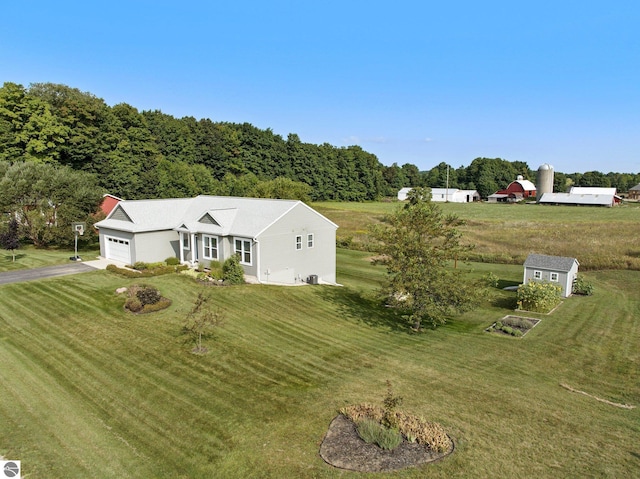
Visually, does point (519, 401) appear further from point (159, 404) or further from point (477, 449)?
point (159, 404)

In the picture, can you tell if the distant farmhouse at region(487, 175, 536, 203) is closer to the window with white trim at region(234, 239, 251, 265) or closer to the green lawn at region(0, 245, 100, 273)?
the window with white trim at region(234, 239, 251, 265)

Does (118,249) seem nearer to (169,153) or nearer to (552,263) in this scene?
(552,263)

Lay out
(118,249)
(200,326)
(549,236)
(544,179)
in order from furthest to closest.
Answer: (544,179)
(549,236)
(118,249)
(200,326)

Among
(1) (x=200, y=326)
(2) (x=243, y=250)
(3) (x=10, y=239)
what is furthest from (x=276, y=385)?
(3) (x=10, y=239)

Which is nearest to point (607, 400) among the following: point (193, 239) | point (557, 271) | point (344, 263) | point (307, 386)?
point (307, 386)

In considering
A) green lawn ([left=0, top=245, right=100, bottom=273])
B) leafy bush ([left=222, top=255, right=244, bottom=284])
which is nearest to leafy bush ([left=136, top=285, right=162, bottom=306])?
leafy bush ([left=222, top=255, right=244, bottom=284])

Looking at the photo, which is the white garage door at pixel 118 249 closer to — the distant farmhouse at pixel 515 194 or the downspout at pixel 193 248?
the downspout at pixel 193 248

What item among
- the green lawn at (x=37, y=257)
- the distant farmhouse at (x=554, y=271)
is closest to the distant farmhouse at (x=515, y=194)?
the distant farmhouse at (x=554, y=271)
